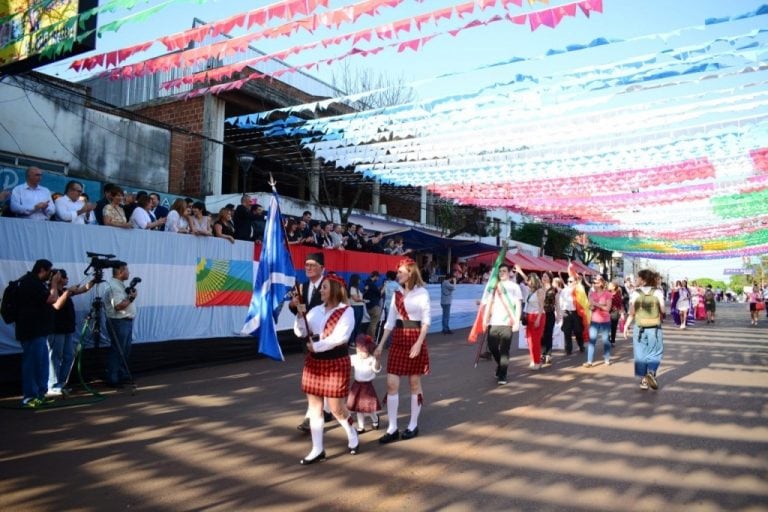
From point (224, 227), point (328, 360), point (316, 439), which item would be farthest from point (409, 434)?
point (224, 227)

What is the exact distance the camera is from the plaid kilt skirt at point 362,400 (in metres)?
5.73

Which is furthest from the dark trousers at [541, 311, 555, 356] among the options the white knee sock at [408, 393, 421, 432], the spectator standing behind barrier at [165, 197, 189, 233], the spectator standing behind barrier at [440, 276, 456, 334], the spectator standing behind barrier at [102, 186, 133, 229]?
the spectator standing behind barrier at [102, 186, 133, 229]

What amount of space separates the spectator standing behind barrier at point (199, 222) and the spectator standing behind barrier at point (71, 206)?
183 centimetres

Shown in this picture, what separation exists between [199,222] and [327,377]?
6.64 m

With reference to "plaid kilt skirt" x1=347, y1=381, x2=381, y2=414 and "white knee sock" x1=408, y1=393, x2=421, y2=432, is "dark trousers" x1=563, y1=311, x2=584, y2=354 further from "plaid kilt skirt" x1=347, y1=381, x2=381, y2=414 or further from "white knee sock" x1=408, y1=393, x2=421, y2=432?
"plaid kilt skirt" x1=347, y1=381, x2=381, y2=414

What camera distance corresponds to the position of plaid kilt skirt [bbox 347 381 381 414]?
5735mm

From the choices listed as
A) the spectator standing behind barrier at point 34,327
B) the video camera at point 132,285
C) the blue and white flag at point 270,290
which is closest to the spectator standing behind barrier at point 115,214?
the video camera at point 132,285

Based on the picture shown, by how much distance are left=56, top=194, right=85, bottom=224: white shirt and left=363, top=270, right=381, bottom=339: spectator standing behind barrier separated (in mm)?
6821

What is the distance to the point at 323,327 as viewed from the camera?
512cm

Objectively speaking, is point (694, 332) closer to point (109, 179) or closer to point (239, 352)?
point (239, 352)

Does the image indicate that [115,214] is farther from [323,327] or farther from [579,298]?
[579,298]

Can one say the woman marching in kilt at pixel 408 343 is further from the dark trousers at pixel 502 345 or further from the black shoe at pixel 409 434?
the dark trousers at pixel 502 345

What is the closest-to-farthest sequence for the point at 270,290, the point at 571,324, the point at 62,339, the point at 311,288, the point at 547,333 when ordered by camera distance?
the point at 270,290, the point at 311,288, the point at 62,339, the point at 547,333, the point at 571,324

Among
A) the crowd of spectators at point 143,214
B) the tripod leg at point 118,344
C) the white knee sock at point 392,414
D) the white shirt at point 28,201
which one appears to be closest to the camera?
the white knee sock at point 392,414
